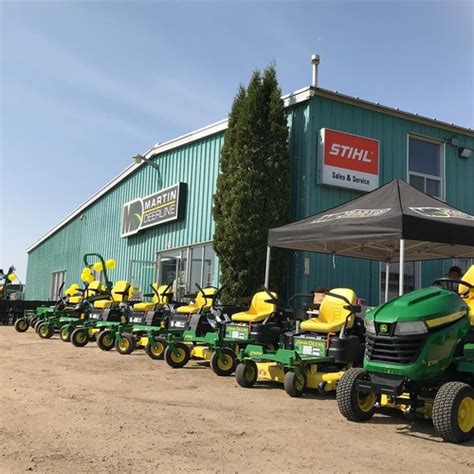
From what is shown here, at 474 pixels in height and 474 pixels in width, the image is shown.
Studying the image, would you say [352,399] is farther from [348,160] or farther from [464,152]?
[464,152]

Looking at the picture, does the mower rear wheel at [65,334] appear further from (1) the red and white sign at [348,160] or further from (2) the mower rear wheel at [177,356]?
(1) the red and white sign at [348,160]

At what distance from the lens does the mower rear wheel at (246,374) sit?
22.9 ft

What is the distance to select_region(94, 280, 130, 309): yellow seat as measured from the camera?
12.5 m

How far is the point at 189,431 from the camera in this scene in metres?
4.62

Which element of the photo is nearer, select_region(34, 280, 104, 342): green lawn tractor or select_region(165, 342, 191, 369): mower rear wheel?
select_region(165, 342, 191, 369): mower rear wheel

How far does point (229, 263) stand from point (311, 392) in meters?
5.32

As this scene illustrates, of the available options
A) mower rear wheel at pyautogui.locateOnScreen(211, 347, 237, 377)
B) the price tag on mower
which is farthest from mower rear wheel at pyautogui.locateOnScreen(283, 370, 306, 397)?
mower rear wheel at pyautogui.locateOnScreen(211, 347, 237, 377)

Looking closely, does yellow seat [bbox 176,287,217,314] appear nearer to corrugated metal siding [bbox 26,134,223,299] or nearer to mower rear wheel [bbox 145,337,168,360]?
mower rear wheel [bbox 145,337,168,360]

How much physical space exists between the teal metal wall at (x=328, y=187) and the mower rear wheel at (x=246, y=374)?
4.78m

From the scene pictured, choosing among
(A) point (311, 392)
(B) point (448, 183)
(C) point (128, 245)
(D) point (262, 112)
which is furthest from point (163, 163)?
(A) point (311, 392)

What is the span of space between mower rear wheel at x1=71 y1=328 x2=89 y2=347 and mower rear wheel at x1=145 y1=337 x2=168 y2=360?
269 centimetres

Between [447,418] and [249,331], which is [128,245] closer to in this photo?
[249,331]

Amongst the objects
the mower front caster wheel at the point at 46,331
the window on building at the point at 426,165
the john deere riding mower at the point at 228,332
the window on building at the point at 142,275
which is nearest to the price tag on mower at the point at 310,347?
the john deere riding mower at the point at 228,332

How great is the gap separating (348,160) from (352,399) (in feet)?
27.1
